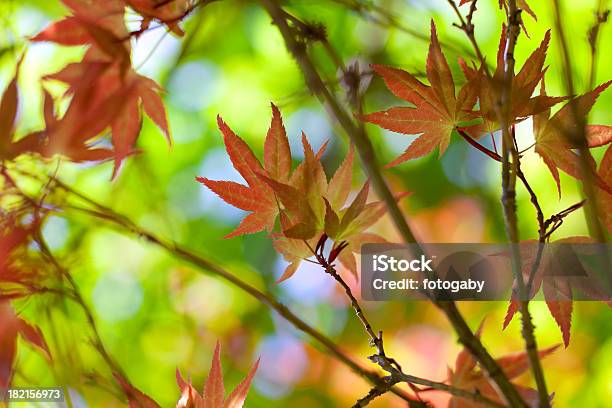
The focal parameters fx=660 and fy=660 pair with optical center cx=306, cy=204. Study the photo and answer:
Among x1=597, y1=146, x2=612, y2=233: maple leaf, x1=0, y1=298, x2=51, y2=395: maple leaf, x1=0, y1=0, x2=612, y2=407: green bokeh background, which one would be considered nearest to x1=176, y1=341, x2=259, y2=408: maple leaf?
x1=0, y1=298, x2=51, y2=395: maple leaf

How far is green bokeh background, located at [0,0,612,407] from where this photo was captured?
1.16 metres

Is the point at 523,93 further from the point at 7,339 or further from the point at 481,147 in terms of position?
the point at 7,339

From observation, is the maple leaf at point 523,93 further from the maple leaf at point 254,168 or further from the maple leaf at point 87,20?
the maple leaf at point 87,20

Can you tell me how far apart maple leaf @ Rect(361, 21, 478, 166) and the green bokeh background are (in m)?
0.62

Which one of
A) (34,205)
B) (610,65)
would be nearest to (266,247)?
(610,65)


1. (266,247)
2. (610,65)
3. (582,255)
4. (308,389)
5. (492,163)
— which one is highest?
(610,65)

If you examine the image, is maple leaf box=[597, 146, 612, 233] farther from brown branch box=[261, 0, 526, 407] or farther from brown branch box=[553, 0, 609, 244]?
brown branch box=[261, 0, 526, 407]

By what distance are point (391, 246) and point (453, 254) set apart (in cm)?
4

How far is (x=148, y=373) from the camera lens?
1.33 meters

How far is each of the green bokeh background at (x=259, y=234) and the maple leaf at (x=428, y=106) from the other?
62 cm

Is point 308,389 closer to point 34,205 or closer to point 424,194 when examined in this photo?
point 424,194

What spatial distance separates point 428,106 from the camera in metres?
0.42

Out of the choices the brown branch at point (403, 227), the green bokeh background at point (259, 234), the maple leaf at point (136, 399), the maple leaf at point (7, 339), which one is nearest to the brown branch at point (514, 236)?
the brown branch at point (403, 227)

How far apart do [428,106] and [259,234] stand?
38.2 inches
